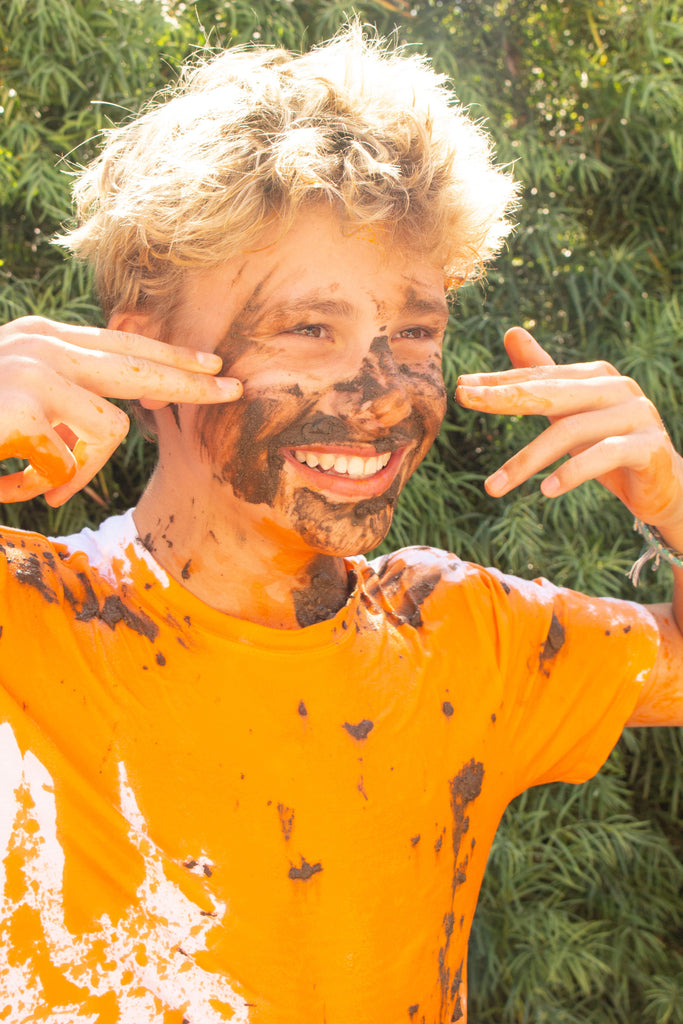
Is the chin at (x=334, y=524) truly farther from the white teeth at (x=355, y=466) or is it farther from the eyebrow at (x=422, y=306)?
the eyebrow at (x=422, y=306)

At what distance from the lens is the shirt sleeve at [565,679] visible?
4.59ft

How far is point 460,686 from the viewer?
1.33m

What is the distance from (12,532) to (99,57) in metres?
1.36

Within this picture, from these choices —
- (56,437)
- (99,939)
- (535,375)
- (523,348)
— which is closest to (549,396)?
(535,375)

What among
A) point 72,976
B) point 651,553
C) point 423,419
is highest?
point 423,419

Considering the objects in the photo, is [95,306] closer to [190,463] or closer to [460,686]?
[190,463]

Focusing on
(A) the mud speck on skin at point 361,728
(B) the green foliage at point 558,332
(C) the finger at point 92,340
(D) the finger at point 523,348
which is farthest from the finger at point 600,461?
(B) the green foliage at point 558,332

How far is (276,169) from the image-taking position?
1.10 metres

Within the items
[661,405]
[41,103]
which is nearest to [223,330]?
[41,103]

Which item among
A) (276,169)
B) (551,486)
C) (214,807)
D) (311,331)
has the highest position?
(276,169)

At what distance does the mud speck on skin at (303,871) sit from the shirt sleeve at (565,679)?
39cm

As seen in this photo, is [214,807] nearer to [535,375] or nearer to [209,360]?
[209,360]

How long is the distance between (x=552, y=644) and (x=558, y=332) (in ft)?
3.93

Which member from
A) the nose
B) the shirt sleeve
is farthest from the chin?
the shirt sleeve
